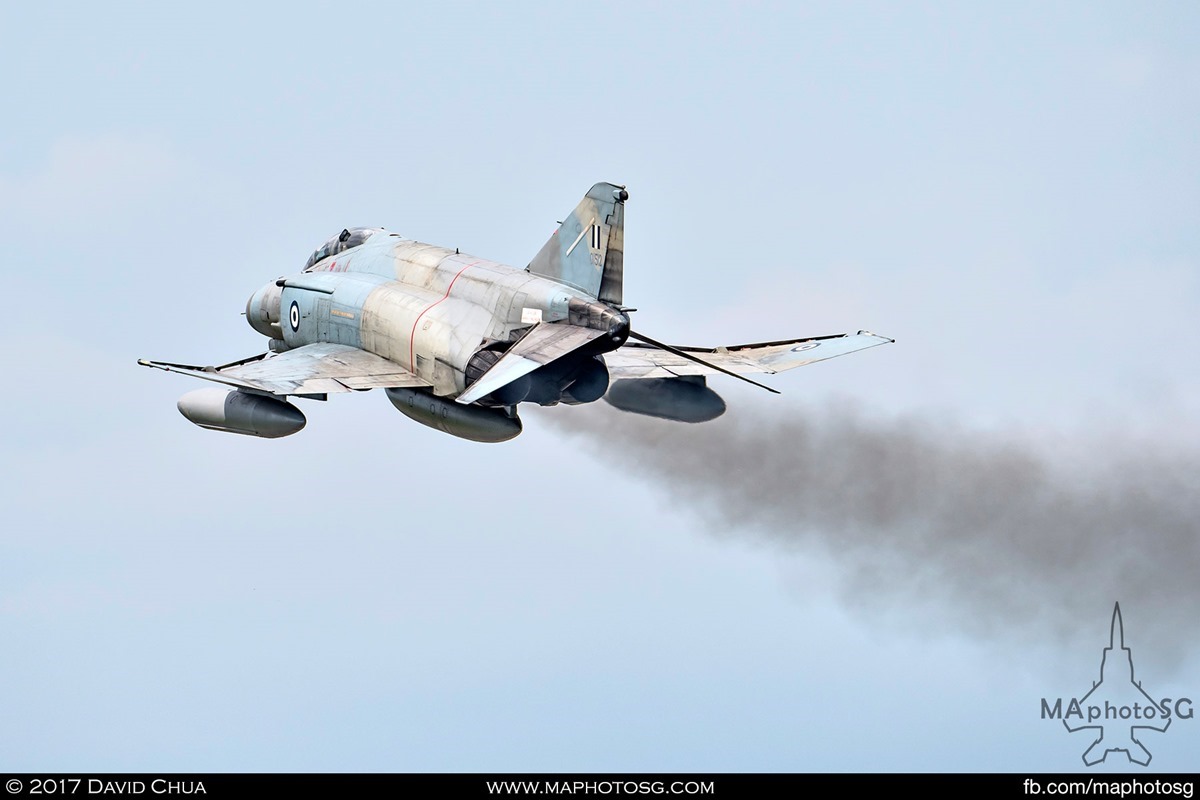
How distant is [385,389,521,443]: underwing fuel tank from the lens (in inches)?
1747

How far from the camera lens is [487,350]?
44375 mm

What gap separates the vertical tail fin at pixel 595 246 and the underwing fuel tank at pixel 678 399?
122 inches

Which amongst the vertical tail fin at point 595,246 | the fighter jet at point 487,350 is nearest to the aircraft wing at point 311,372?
the fighter jet at point 487,350

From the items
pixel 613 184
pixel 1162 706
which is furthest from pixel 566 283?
pixel 1162 706

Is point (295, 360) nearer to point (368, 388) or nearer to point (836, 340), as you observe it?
point (368, 388)

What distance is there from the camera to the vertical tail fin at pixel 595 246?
146ft

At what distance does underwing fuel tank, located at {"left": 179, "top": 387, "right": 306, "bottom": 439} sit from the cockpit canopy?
22.1ft

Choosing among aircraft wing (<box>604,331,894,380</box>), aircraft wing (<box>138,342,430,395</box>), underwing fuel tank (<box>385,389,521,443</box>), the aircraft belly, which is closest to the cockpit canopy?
the aircraft belly

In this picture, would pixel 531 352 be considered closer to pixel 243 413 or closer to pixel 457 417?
pixel 457 417

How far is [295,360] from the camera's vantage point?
4656 cm

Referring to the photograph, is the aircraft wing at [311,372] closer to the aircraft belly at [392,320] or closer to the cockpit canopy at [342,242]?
the aircraft belly at [392,320]

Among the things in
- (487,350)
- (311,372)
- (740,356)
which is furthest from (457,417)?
(740,356)
